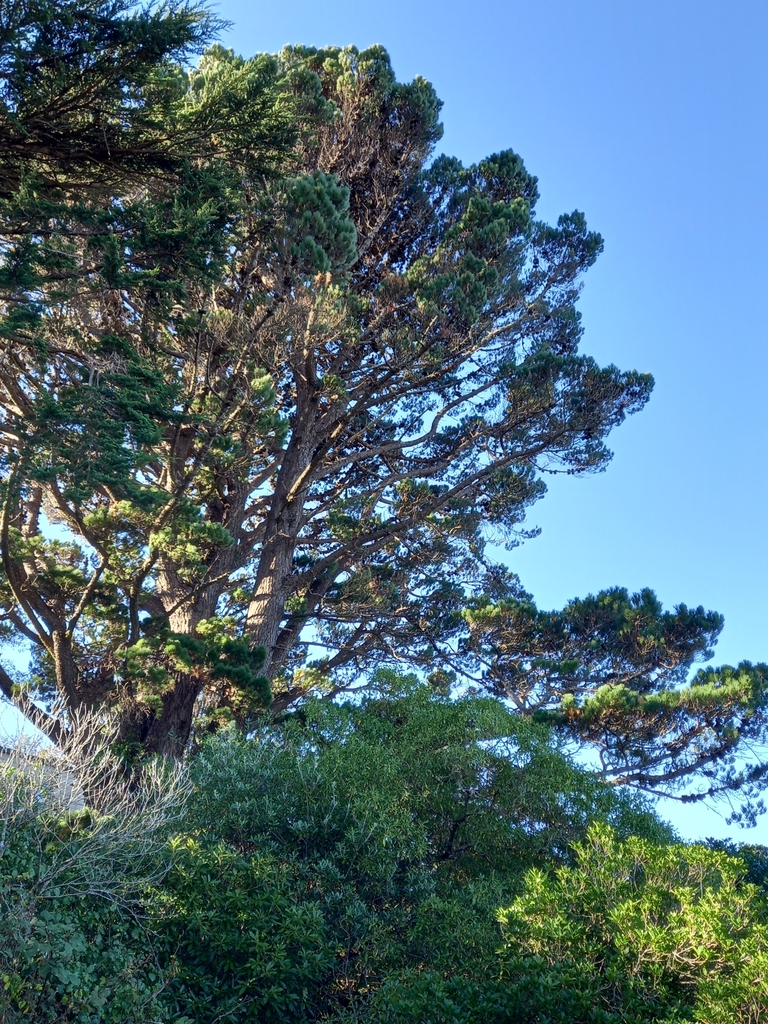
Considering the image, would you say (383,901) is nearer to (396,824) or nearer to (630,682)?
(396,824)

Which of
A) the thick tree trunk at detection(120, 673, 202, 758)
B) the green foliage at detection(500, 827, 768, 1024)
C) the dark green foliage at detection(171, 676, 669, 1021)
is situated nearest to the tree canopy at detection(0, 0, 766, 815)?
the thick tree trunk at detection(120, 673, 202, 758)

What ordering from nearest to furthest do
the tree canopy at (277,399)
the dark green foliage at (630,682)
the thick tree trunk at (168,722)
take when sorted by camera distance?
the tree canopy at (277,399), the thick tree trunk at (168,722), the dark green foliage at (630,682)

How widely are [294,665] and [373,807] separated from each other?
8.85 meters

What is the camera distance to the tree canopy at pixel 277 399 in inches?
412

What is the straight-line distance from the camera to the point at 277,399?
52.1 feet

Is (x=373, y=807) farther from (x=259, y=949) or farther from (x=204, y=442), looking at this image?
(x=204, y=442)

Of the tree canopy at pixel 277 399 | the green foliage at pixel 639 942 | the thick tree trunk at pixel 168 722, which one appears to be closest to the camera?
the green foliage at pixel 639 942

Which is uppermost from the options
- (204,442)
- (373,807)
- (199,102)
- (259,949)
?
(199,102)

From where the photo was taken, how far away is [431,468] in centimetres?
1661

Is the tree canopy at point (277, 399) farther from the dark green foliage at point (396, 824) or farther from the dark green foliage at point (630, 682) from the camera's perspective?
the dark green foliage at point (396, 824)

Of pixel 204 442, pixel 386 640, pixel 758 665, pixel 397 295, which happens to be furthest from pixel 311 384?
pixel 758 665

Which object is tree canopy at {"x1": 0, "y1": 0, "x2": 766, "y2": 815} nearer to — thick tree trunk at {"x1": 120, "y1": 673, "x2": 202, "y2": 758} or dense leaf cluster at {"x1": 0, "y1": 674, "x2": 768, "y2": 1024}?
thick tree trunk at {"x1": 120, "y1": 673, "x2": 202, "y2": 758}

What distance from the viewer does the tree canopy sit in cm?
1045

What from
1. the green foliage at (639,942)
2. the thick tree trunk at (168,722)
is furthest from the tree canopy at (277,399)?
the green foliage at (639,942)
